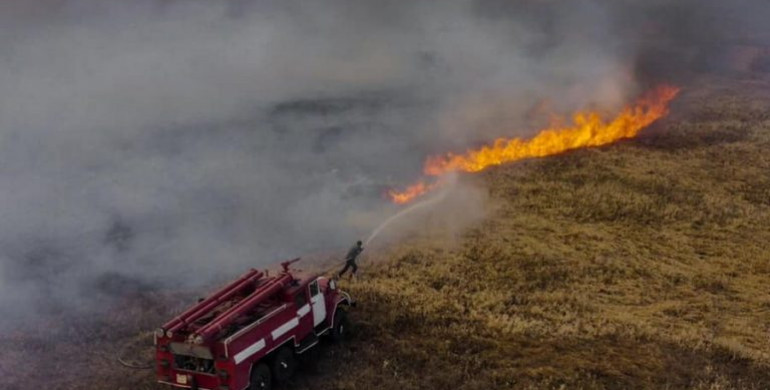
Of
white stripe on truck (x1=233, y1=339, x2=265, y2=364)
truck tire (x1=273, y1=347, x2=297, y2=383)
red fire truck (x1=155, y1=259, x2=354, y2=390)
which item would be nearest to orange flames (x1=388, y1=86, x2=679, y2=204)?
red fire truck (x1=155, y1=259, x2=354, y2=390)

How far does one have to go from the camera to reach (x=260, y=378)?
11867mm

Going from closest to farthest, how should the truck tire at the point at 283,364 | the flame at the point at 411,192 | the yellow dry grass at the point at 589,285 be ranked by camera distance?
the truck tire at the point at 283,364 → the yellow dry grass at the point at 589,285 → the flame at the point at 411,192

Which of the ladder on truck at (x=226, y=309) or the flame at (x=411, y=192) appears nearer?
the ladder on truck at (x=226, y=309)

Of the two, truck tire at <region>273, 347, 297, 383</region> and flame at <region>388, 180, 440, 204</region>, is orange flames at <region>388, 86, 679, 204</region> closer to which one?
flame at <region>388, 180, 440, 204</region>

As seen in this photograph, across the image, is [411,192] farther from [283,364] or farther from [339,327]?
[283,364]

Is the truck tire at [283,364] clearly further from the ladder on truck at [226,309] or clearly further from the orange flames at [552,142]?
the orange flames at [552,142]

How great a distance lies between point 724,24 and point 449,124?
2889cm

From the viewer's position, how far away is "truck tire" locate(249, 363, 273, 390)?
11685 mm

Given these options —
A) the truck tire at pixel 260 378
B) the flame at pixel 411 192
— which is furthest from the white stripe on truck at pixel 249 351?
the flame at pixel 411 192

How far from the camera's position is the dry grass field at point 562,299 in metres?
13.0

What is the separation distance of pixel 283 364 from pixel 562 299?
727 cm

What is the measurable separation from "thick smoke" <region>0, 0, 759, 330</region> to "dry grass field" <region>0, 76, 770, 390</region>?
2.89 m

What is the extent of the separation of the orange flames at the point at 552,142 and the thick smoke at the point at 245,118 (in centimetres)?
82

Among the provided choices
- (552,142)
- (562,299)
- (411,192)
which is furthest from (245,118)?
(562,299)
